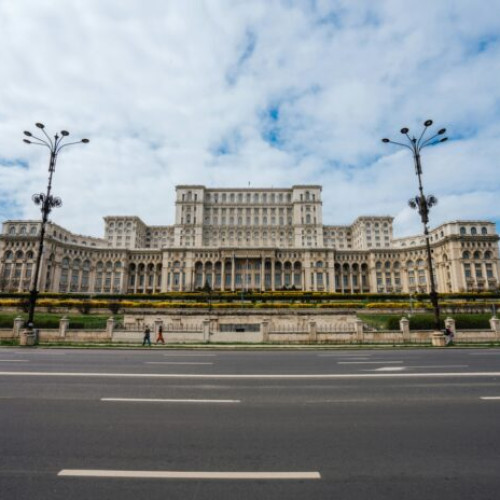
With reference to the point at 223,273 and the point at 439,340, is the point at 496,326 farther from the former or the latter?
the point at 223,273

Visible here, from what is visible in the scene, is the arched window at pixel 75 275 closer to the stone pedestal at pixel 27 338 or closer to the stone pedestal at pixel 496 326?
the stone pedestal at pixel 27 338

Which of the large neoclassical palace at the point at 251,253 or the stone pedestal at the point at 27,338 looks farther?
the large neoclassical palace at the point at 251,253

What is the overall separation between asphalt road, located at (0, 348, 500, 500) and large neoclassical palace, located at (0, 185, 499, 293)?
78.9m

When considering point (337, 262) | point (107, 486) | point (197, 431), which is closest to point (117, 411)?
point (197, 431)

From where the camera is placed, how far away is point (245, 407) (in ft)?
20.7

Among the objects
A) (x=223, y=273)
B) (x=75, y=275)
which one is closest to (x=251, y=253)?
(x=223, y=273)

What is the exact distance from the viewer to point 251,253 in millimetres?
96000

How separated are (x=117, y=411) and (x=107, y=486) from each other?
2873 millimetres

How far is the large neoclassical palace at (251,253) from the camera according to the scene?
9050 cm

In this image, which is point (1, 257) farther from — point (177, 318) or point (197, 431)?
point (197, 431)

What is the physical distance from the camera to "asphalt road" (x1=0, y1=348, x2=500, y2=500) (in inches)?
132

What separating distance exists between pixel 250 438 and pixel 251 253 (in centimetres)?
9131

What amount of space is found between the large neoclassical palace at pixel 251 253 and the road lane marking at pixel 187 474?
82849 millimetres

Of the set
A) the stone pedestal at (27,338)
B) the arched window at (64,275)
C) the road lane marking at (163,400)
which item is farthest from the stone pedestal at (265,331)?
the arched window at (64,275)
